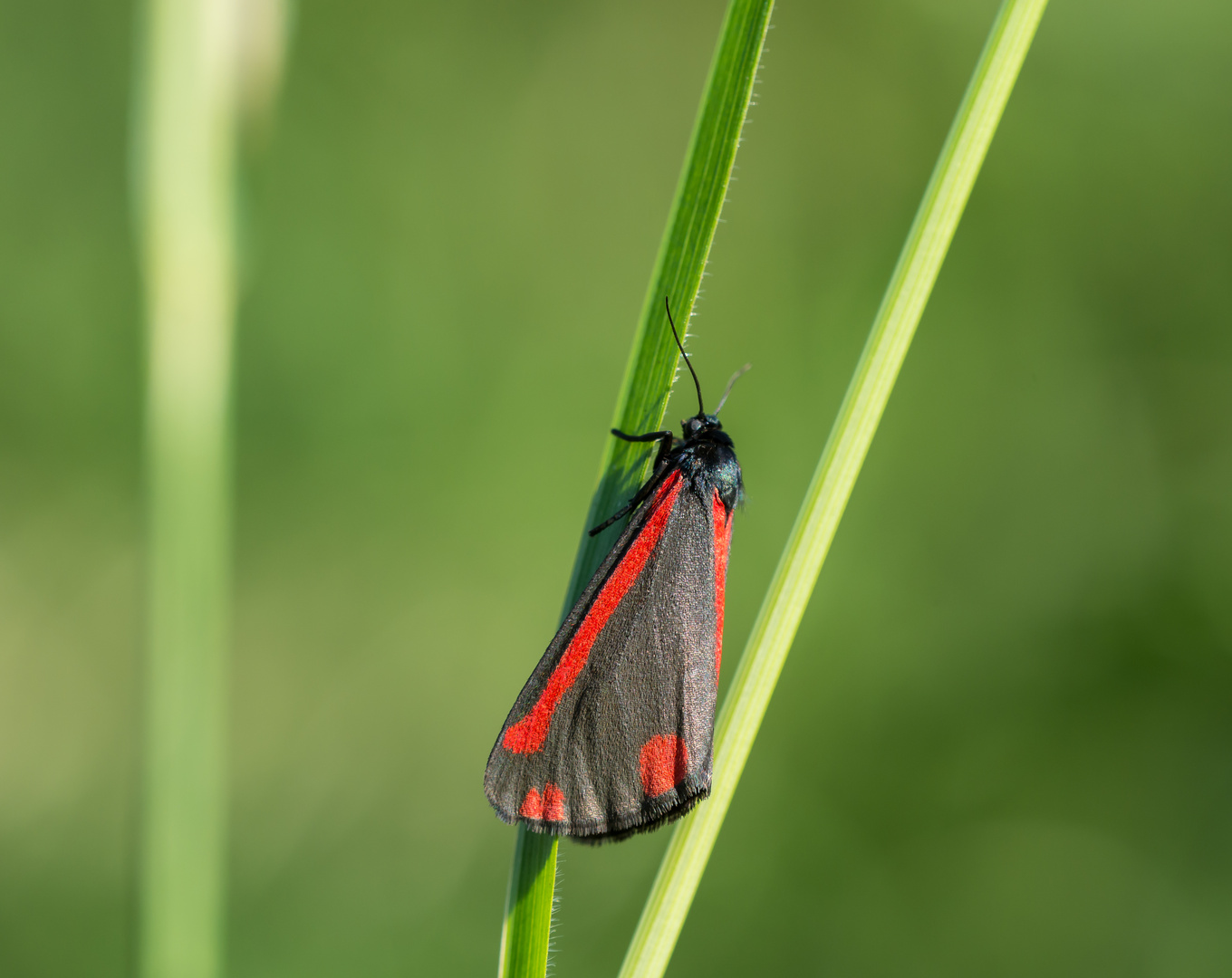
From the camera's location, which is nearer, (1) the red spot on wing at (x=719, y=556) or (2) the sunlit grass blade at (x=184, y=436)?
(2) the sunlit grass blade at (x=184, y=436)

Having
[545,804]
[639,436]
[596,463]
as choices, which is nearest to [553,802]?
[545,804]

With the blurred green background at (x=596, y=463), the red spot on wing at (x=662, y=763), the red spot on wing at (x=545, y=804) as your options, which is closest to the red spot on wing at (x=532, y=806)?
the red spot on wing at (x=545, y=804)

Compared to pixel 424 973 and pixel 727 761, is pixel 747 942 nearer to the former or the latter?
pixel 424 973

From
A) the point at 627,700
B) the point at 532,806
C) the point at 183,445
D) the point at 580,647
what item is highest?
the point at 183,445

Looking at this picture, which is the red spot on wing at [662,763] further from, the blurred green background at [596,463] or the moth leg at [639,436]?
the blurred green background at [596,463]

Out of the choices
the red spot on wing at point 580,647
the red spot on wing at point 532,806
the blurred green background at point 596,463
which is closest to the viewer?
the red spot on wing at point 532,806

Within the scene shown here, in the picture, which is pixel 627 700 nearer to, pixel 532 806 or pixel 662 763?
pixel 662 763

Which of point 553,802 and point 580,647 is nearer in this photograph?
point 553,802
